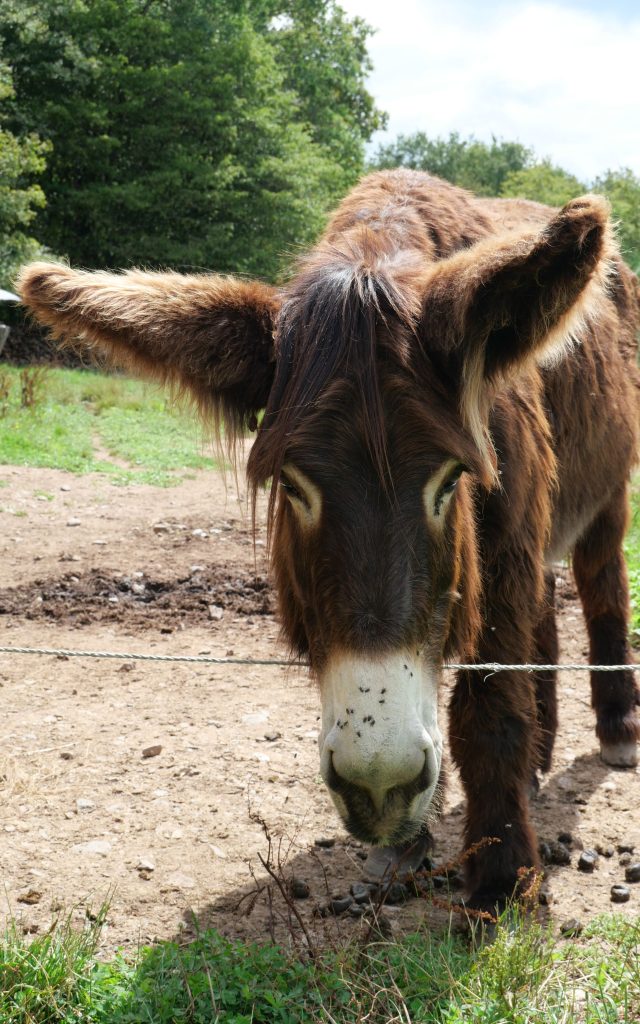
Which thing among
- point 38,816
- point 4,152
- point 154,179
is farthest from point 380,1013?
point 154,179

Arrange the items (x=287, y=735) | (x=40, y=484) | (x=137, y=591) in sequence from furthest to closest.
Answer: (x=40, y=484)
(x=137, y=591)
(x=287, y=735)

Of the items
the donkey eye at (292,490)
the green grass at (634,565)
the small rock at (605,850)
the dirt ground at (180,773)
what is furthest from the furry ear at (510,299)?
the green grass at (634,565)

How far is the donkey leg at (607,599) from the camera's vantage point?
15.6 ft

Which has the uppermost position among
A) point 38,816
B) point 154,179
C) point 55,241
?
point 154,179

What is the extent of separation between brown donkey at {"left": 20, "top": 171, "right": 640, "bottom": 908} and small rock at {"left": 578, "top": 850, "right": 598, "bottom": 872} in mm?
584

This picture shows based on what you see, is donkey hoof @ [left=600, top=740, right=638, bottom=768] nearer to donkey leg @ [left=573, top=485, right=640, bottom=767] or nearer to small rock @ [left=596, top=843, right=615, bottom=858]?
donkey leg @ [left=573, top=485, right=640, bottom=767]

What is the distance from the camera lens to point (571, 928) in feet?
10.0

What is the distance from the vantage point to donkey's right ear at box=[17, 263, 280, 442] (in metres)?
2.63

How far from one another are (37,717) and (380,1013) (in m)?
2.93

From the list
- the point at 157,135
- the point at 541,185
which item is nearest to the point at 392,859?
the point at 157,135

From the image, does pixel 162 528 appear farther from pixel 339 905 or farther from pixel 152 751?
pixel 339 905

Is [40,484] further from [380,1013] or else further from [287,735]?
[380,1013]

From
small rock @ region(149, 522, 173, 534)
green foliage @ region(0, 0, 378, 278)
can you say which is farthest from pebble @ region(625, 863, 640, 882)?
green foliage @ region(0, 0, 378, 278)

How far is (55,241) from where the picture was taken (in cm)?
2959
